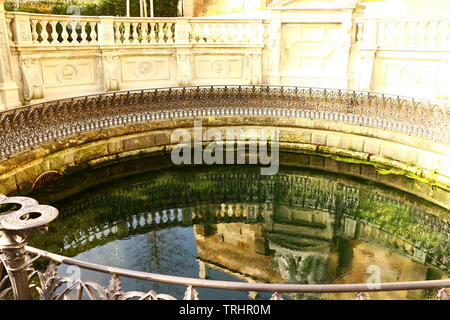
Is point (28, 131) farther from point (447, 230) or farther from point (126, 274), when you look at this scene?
point (447, 230)

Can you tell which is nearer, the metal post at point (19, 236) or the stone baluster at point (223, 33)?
the metal post at point (19, 236)

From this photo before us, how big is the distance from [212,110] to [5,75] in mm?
4536

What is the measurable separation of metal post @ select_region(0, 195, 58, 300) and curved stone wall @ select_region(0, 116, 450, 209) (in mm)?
4271

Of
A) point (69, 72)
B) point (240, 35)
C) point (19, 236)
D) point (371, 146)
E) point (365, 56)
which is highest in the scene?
point (240, 35)

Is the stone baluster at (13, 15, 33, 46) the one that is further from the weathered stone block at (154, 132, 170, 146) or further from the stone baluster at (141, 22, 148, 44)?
the weathered stone block at (154, 132, 170, 146)

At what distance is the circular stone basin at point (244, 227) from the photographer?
19.1ft

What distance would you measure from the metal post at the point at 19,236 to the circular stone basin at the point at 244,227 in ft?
6.39

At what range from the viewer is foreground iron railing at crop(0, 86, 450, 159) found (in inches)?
309

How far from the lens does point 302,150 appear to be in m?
10.3

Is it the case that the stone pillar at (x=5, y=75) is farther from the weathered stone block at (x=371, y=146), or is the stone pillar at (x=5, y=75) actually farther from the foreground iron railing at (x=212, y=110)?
the weathered stone block at (x=371, y=146)

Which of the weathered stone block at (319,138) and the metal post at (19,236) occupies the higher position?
the metal post at (19,236)

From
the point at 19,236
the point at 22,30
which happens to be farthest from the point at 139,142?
the point at 19,236

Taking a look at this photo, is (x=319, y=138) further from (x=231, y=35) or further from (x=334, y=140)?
(x=231, y=35)

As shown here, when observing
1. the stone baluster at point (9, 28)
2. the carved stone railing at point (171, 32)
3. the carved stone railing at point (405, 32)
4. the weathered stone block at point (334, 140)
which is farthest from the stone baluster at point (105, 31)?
the carved stone railing at point (405, 32)
